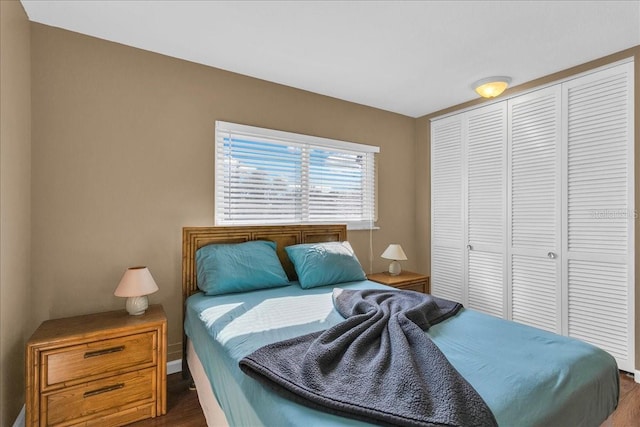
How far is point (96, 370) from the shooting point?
183cm

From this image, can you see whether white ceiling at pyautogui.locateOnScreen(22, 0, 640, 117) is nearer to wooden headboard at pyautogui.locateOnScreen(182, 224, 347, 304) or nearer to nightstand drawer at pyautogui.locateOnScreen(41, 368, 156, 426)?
wooden headboard at pyautogui.locateOnScreen(182, 224, 347, 304)

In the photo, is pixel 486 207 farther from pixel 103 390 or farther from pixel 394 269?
pixel 103 390

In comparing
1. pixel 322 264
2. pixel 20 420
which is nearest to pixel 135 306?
pixel 20 420

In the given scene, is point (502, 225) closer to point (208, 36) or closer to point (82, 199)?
point (208, 36)

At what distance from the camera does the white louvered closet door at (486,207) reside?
126 inches

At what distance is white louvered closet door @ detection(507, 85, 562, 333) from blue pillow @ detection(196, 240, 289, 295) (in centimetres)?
226

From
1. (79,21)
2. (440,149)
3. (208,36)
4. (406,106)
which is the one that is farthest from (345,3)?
(440,149)

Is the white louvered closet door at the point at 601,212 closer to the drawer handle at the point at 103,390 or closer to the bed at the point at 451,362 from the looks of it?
the bed at the point at 451,362

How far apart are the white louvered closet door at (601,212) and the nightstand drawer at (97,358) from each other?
3285 mm

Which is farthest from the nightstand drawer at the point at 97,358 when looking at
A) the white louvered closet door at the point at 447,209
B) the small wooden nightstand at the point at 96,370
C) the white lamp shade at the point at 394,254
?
the white louvered closet door at the point at 447,209

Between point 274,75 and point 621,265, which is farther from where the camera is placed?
point 274,75

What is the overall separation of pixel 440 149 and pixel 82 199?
3.54m

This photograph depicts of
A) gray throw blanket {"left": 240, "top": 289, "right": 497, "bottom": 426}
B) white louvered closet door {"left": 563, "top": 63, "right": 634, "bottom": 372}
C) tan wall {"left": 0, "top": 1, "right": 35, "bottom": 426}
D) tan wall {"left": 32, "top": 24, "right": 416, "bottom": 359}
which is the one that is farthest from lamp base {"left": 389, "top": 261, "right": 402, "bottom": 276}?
tan wall {"left": 0, "top": 1, "right": 35, "bottom": 426}

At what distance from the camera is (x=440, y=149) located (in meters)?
3.81
